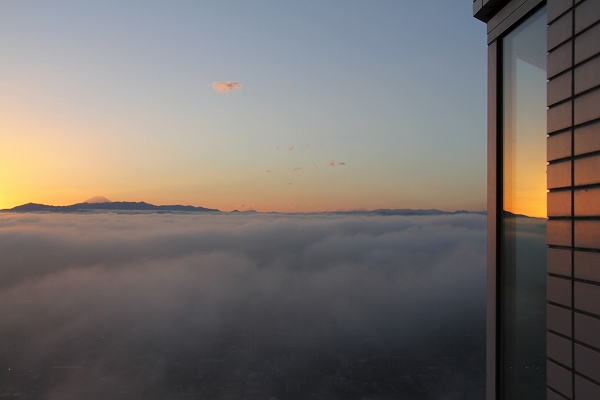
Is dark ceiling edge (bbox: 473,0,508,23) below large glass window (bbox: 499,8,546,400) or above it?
above

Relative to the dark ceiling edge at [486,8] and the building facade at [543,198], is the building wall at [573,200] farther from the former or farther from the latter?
the dark ceiling edge at [486,8]

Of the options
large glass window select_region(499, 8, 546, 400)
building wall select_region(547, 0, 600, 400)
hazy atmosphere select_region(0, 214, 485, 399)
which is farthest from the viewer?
hazy atmosphere select_region(0, 214, 485, 399)

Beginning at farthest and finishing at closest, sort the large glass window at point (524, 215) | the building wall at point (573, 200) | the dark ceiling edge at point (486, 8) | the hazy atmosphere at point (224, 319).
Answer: the hazy atmosphere at point (224, 319)
the dark ceiling edge at point (486, 8)
the large glass window at point (524, 215)
the building wall at point (573, 200)

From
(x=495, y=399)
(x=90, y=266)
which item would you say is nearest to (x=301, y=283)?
(x=90, y=266)

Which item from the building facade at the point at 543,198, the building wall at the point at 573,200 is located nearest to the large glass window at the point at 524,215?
the building facade at the point at 543,198

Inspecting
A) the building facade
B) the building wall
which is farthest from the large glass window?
the building wall

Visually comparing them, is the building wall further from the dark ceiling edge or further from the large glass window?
the dark ceiling edge

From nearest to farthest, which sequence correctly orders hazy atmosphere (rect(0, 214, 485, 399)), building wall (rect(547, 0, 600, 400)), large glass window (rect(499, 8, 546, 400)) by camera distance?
building wall (rect(547, 0, 600, 400)), large glass window (rect(499, 8, 546, 400)), hazy atmosphere (rect(0, 214, 485, 399))

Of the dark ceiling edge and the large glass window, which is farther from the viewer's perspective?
the dark ceiling edge
